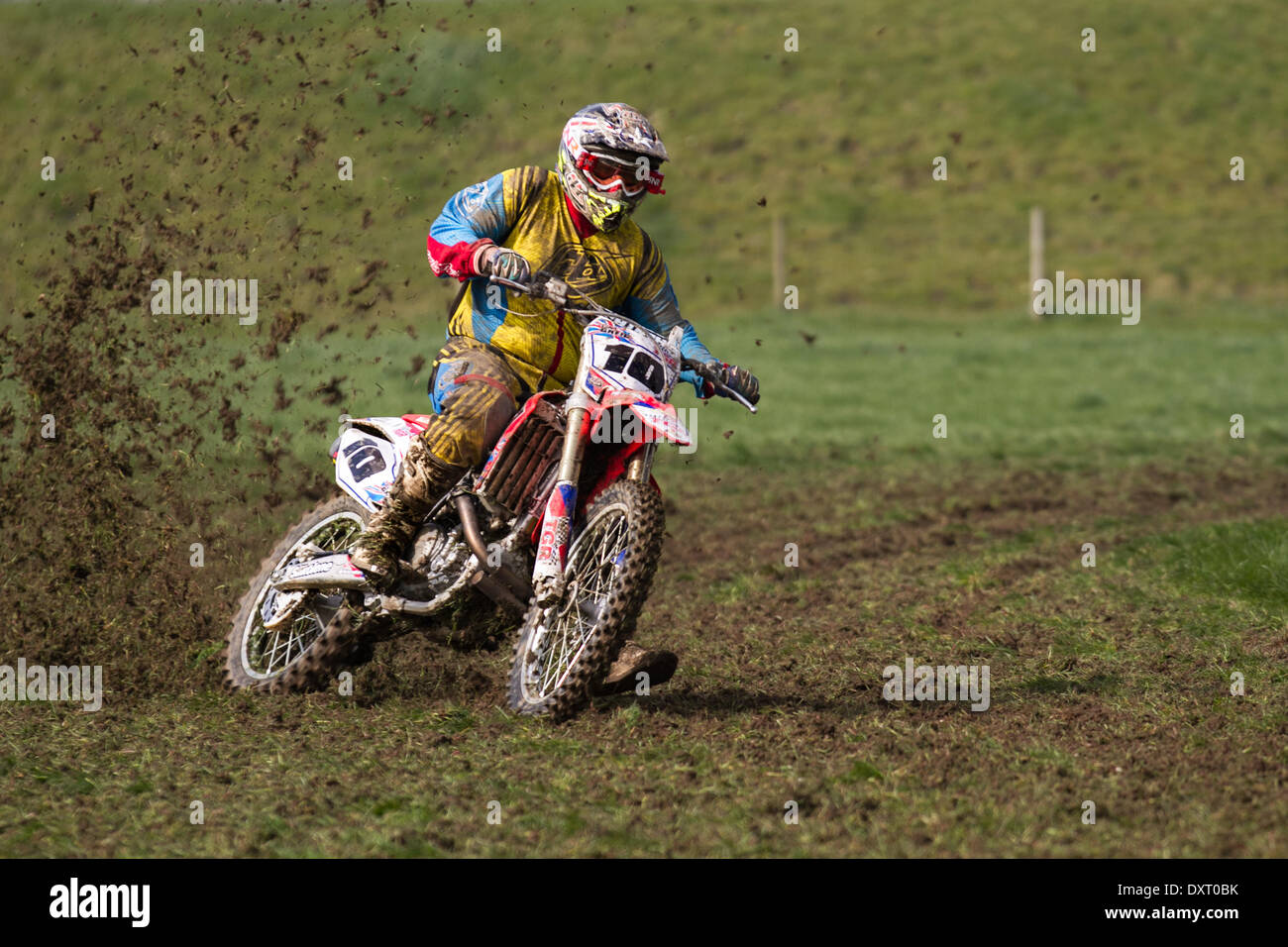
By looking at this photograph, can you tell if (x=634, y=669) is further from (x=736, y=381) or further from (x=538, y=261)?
(x=538, y=261)

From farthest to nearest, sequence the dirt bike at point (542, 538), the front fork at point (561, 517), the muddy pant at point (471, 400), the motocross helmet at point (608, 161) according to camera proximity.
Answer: the muddy pant at point (471, 400) → the motocross helmet at point (608, 161) → the front fork at point (561, 517) → the dirt bike at point (542, 538)

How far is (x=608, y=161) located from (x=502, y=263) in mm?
673

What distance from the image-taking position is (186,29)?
377 inches

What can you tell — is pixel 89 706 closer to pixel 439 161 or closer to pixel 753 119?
pixel 439 161

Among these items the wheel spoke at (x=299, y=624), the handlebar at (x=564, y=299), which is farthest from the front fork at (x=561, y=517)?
the wheel spoke at (x=299, y=624)

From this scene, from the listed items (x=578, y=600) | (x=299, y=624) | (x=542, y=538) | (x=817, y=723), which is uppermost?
(x=542, y=538)

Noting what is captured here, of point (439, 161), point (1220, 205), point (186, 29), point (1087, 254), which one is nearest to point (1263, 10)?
point (1220, 205)

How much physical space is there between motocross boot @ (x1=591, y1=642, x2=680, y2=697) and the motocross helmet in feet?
5.96

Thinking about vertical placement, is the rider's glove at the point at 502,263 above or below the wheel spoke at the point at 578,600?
above

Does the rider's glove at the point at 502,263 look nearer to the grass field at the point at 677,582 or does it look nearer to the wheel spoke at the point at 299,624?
the wheel spoke at the point at 299,624

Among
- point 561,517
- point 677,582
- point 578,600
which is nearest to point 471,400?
point 561,517

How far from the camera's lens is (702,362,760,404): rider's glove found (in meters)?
6.35

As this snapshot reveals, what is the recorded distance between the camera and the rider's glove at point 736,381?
6.35 metres

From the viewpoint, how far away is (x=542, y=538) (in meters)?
6.04
